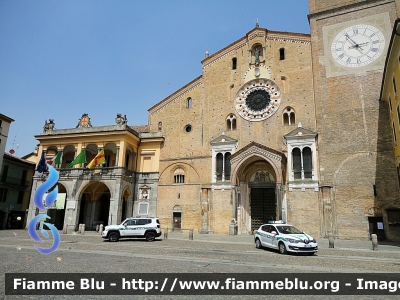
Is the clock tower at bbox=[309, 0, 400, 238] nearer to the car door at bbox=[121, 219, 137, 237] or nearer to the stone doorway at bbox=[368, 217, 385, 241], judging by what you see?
the stone doorway at bbox=[368, 217, 385, 241]

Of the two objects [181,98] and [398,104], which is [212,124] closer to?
[181,98]

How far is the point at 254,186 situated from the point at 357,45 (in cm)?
1447

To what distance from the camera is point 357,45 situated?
76.6 feet

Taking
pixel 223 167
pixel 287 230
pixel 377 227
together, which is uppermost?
pixel 223 167

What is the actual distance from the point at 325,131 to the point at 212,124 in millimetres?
10016

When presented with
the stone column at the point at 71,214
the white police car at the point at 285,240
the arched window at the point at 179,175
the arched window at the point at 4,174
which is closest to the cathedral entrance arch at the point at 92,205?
the stone column at the point at 71,214

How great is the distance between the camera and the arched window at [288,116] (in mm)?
24531

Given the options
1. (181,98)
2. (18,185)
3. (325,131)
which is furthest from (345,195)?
(18,185)

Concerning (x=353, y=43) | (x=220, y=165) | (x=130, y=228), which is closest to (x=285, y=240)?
(x=130, y=228)

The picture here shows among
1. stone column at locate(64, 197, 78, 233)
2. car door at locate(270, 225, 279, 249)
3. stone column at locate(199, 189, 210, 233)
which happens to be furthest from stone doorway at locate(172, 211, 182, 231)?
car door at locate(270, 225, 279, 249)

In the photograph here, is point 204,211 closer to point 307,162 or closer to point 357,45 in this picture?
point 307,162

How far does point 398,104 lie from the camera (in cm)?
1706

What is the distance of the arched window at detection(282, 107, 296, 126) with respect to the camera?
2453 cm

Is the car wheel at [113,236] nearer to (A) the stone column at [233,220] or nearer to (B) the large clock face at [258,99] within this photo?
(A) the stone column at [233,220]
